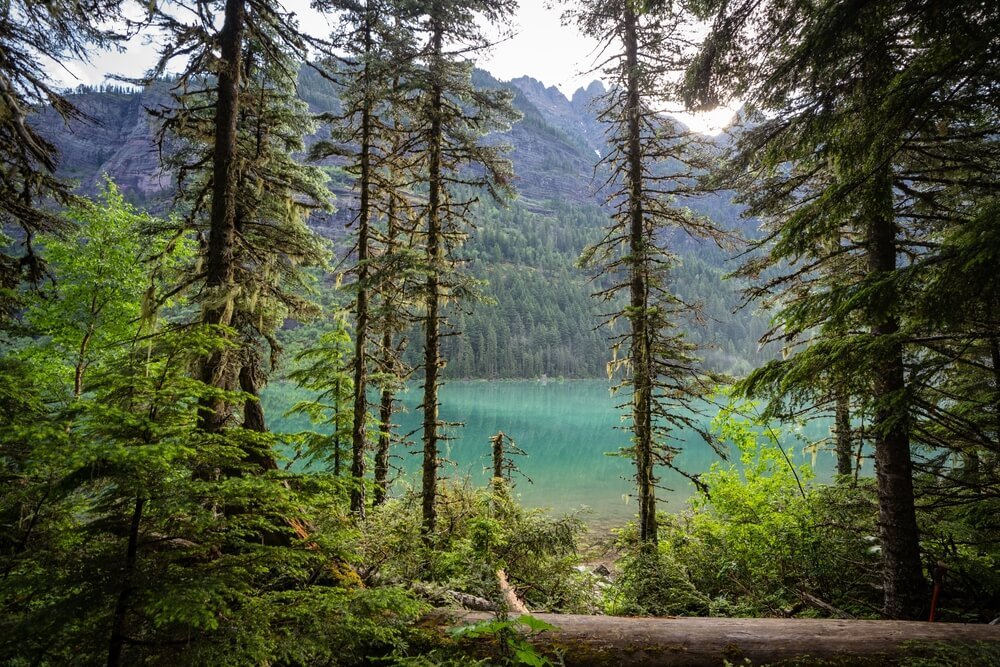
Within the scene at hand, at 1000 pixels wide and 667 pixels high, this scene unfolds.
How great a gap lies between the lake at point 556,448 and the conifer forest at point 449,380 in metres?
2.18

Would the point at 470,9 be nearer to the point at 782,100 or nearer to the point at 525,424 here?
the point at 782,100

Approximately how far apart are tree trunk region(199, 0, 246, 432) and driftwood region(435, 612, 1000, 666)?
4.42 m

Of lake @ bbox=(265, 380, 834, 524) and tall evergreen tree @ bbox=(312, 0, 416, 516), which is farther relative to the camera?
lake @ bbox=(265, 380, 834, 524)

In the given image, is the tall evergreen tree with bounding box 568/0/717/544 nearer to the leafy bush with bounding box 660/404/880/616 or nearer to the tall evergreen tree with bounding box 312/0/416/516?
the leafy bush with bounding box 660/404/880/616

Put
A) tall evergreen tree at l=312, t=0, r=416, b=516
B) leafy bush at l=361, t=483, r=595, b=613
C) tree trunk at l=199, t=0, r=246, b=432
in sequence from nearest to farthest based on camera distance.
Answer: tree trunk at l=199, t=0, r=246, b=432
leafy bush at l=361, t=483, r=595, b=613
tall evergreen tree at l=312, t=0, r=416, b=516

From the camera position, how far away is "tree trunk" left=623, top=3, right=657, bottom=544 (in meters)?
8.80

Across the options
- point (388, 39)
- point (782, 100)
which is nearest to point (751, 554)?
point (782, 100)

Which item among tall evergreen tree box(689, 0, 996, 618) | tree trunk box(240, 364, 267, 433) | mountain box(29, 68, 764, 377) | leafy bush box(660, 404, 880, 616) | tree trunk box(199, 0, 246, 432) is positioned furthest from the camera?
mountain box(29, 68, 764, 377)

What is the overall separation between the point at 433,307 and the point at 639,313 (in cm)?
415

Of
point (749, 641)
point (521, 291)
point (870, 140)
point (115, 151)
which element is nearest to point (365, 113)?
point (870, 140)

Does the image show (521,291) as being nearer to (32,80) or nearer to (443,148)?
(443,148)

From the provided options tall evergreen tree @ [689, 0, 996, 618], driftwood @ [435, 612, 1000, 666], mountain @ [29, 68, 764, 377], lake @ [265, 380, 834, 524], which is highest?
mountain @ [29, 68, 764, 377]

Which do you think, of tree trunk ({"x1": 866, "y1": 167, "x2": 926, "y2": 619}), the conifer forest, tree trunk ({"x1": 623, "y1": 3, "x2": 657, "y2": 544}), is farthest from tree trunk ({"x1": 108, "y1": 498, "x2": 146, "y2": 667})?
tree trunk ({"x1": 623, "y1": 3, "x2": 657, "y2": 544})

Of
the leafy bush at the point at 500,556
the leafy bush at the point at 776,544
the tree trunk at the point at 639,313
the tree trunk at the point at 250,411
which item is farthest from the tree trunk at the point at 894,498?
the tree trunk at the point at 250,411
